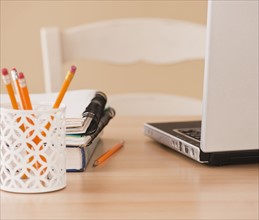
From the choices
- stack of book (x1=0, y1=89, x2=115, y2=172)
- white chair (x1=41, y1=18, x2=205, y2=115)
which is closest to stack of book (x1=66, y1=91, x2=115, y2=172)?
stack of book (x1=0, y1=89, x2=115, y2=172)

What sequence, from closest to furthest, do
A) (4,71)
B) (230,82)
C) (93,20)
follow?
(4,71) < (230,82) < (93,20)

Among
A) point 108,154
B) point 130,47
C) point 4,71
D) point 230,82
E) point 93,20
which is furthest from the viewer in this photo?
point 93,20

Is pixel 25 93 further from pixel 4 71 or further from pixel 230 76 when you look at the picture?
pixel 230 76

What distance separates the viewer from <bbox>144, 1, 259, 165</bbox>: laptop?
2.43ft

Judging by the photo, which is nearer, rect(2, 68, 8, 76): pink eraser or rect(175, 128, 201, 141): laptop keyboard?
rect(2, 68, 8, 76): pink eraser

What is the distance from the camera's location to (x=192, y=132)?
928mm

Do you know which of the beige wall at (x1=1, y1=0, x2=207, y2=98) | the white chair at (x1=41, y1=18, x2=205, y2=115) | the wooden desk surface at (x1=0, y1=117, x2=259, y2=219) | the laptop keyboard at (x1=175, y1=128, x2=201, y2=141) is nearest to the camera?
the wooden desk surface at (x1=0, y1=117, x2=259, y2=219)

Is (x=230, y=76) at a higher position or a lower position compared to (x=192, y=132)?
higher

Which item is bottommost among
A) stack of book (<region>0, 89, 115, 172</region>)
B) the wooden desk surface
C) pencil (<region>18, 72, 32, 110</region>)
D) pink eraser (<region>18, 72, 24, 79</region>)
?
the wooden desk surface

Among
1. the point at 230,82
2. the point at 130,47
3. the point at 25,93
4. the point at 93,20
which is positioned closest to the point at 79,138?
the point at 25,93

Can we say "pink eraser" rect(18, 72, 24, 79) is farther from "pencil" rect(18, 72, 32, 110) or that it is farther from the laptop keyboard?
the laptop keyboard

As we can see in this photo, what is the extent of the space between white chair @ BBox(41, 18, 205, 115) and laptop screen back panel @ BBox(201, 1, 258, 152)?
723 millimetres

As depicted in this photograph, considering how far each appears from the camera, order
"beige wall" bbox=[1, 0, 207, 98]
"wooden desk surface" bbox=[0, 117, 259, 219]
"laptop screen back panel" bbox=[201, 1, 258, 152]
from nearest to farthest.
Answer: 1. "wooden desk surface" bbox=[0, 117, 259, 219]
2. "laptop screen back panel" bbox=[201, 1, 258, 152]
3. "beige wall" bbox=[1, 0, 207, 98]

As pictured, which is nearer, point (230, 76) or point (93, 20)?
point (230, 76)
